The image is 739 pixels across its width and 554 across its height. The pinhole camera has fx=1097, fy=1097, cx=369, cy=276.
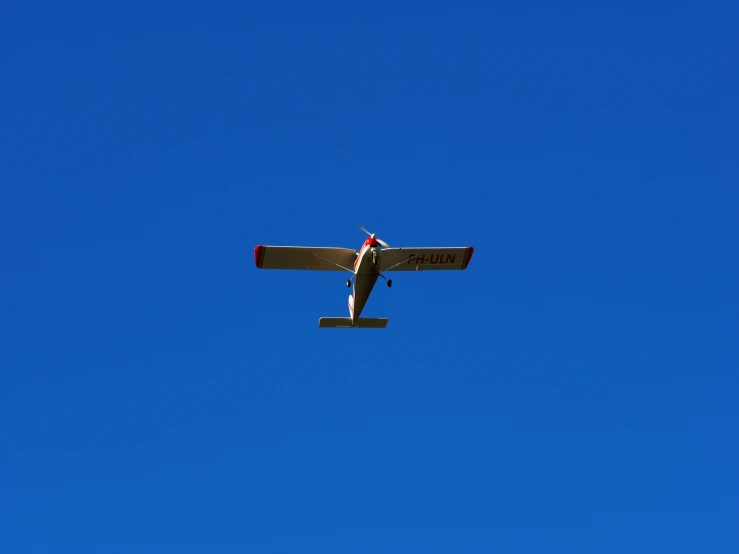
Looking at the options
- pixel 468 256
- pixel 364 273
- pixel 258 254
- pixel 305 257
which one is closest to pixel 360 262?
pixel 364 273

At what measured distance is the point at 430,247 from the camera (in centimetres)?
4950

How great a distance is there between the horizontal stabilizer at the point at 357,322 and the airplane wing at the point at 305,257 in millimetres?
2353

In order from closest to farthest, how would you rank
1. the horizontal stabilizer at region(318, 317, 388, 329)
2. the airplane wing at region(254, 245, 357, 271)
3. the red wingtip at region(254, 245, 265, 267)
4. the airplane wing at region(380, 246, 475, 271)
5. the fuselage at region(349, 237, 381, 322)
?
1. the fuselage at region(349, 237, 381, 322)
2. the airplane wing at region(254, 245, 357, 271)
3. the red wingtip at region(254, 245, 265, 267)
4. the airplane wing at region(380, 246, 475, 271)
5. the horizontal stabilizer at region(318, 317, 388, 329)

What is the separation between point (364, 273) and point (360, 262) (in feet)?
2.16

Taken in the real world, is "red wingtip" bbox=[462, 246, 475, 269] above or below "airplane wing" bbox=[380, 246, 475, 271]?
above

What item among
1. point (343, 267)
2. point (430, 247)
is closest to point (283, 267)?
point (343, 267)

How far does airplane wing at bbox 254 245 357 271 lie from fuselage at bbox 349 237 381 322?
77 centimetres

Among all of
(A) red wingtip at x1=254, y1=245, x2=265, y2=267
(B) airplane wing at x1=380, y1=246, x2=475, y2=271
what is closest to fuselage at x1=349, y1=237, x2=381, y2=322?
(B) airplane wing at x1=380, y1=246, x2=475, y2=271

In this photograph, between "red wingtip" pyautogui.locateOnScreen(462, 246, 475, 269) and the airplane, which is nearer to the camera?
the airplane

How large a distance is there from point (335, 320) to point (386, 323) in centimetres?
241

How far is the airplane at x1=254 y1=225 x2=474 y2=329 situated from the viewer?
154ft

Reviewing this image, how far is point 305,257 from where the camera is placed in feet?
160

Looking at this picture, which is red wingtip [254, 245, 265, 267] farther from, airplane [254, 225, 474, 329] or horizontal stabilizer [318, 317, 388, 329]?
horizontal stabilizer [318, 317, 388, 329]

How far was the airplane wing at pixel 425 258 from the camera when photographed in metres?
48.8
